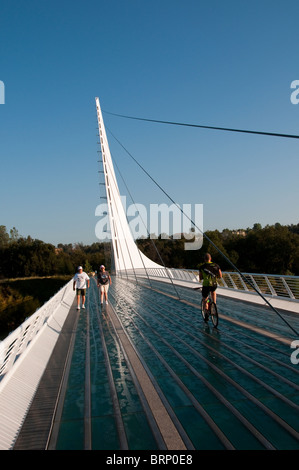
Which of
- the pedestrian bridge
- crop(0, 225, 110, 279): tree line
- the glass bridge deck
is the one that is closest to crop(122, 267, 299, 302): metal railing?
the glass bridge deck

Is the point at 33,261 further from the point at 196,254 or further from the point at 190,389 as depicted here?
the point at 190,389

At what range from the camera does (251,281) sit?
38.9 ft

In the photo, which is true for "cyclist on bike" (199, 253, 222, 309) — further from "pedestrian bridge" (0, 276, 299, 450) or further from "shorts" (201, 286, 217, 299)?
"pedestrian bridge" (0, 276, 299, 450)

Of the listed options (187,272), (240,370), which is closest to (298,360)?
(240,370)

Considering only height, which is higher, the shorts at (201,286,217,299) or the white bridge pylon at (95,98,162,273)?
the white bridge pylon at (95,98,162,273)

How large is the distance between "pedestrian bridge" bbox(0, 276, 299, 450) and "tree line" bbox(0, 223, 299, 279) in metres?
56.2

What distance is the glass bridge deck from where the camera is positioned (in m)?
3.29

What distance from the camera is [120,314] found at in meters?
10.9

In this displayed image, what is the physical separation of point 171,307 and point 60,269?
78.4m

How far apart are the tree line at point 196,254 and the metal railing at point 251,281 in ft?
132

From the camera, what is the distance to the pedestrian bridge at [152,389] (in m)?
3.31
